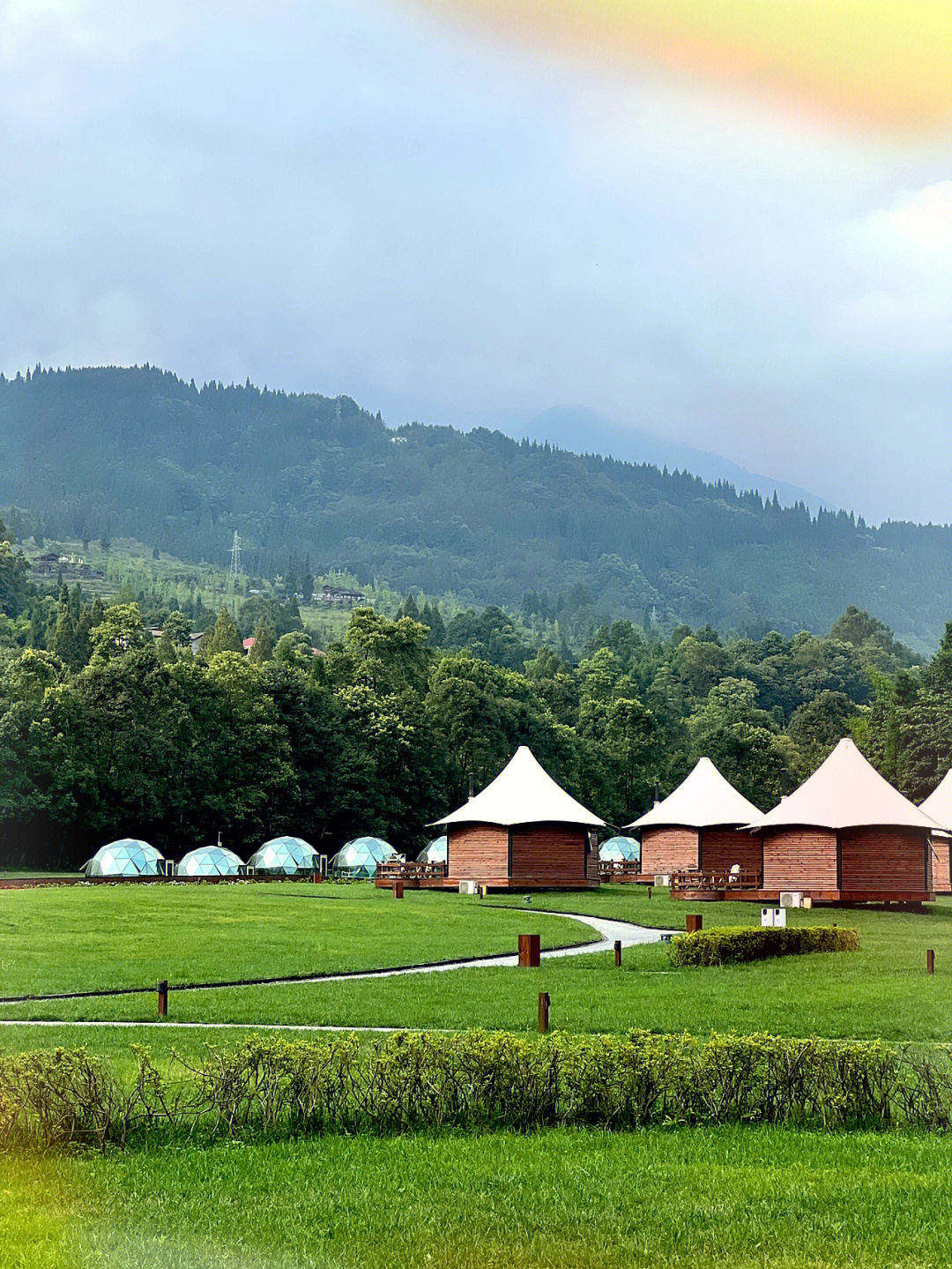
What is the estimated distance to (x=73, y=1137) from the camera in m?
10.3

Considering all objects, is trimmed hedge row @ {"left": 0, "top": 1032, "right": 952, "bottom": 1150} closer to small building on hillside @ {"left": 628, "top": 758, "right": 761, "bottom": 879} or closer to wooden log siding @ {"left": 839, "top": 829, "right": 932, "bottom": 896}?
wooden log siding @ {"left": 839, "top": 829, "right": 932, "bottom": 896}

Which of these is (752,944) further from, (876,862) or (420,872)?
(420,872)

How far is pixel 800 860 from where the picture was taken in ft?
150

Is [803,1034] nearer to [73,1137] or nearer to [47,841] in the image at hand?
[73,1137]

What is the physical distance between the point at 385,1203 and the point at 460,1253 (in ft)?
3.41

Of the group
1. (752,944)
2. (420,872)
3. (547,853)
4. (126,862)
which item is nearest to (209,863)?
(126,862)

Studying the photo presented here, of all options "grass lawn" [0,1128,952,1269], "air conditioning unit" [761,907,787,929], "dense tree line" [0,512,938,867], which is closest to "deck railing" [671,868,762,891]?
"air conditioning unit" [761,907,787,929]

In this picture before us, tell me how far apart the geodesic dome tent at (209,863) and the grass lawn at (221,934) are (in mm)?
11927

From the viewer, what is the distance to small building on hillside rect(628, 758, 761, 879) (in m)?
55.0

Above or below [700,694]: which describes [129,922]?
below

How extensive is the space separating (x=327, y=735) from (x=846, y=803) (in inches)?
1267

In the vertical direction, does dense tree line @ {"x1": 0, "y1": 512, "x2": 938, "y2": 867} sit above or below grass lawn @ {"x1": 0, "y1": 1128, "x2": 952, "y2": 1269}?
above

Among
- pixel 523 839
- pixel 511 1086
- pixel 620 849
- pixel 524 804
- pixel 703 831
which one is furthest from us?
pixel 620 849

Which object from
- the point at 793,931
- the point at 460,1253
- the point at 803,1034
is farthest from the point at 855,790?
the point at 460,1253
